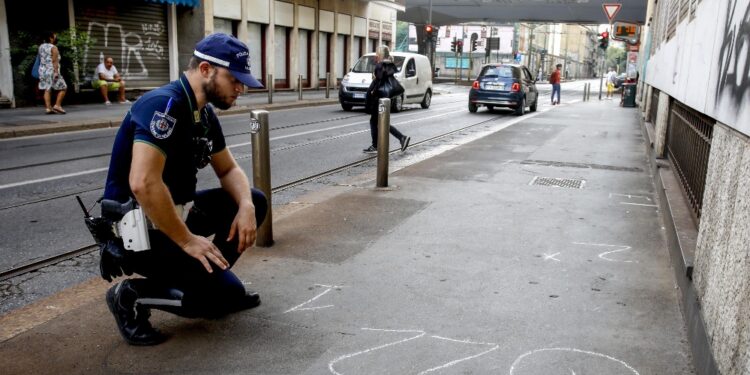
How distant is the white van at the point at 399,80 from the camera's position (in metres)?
19.3

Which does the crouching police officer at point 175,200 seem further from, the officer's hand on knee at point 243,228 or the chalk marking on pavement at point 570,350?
the chalk marking on pavement at point 570,350

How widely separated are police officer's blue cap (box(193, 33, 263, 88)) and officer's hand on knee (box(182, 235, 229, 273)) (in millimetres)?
775

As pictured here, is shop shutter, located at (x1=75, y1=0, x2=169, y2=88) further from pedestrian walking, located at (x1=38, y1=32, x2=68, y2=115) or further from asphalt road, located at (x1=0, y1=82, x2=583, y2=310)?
asphalt road, located at (x1=0, y1=82, x2=583, y2=310)

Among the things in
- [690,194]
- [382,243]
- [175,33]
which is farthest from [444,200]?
[175,33]

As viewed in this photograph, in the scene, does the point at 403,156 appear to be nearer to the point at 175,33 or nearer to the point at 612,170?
the point at 612,170

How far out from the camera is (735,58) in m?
3.16

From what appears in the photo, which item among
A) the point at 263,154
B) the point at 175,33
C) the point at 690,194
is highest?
the point at 175,33

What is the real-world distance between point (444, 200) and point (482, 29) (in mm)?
73970

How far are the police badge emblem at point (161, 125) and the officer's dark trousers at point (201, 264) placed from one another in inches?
19.5

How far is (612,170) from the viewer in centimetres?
914

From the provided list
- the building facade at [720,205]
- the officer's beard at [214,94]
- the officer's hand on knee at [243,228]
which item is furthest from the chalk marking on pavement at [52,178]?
the building facade at [720,205]

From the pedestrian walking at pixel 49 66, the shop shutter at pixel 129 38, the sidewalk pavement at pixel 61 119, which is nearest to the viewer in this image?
the sidewalk pavement at pixel 61 119

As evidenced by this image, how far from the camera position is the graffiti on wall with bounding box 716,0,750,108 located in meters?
2.87

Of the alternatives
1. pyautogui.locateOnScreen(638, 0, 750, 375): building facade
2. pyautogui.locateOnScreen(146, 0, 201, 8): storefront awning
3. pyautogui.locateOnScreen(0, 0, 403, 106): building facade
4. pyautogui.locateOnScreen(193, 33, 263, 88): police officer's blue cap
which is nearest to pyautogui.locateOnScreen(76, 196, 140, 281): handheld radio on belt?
pyautogui.locateOnScreen(193, 33, 263, 88): police officer's blue cap
